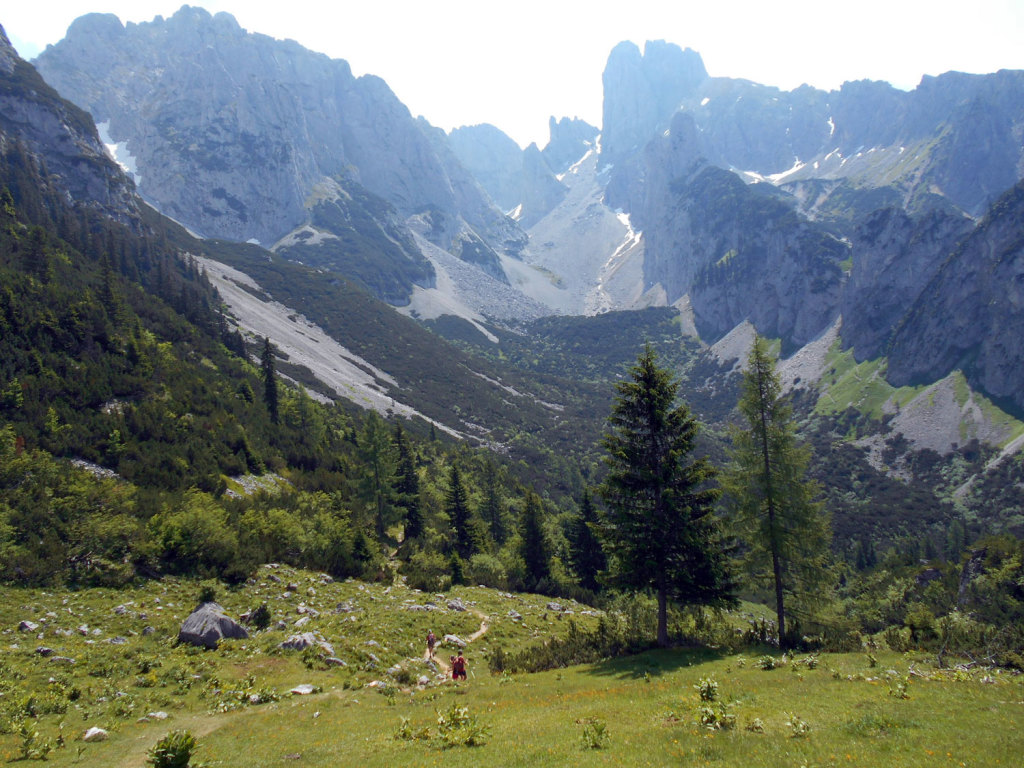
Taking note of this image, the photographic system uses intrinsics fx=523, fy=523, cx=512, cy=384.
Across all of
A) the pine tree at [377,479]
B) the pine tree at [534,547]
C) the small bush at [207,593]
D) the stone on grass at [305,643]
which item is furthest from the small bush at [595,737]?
the pine tree at [377,479]

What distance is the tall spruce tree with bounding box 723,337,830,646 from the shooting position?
2445 cm

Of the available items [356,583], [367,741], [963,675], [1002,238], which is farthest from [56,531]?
[1002,238]

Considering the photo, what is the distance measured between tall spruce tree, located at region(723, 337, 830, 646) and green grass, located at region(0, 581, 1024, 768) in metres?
4.72

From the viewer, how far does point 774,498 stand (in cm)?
2434

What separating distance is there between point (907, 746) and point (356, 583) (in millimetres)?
27216

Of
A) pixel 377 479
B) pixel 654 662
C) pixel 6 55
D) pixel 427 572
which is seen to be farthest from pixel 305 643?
pixel 6 55

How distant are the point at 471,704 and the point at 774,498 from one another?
16.5 metres

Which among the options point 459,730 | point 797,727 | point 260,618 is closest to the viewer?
point 797,727

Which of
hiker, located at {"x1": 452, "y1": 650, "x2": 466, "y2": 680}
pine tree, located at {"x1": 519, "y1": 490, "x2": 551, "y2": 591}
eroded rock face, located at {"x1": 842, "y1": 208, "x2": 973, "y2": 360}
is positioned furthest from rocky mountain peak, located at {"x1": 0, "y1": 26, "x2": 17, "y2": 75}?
eroded rock face, located at {"x1": 842, "y1": 208, "x2": 973, "y2": 360}

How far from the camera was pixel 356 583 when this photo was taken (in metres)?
30.9

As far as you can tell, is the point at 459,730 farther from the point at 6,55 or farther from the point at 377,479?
the point at 6,55

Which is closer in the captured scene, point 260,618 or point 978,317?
point 260,618

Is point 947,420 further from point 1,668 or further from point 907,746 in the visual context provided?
point 1,668

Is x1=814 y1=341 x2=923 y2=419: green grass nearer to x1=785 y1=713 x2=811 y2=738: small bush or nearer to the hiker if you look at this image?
the hiker
